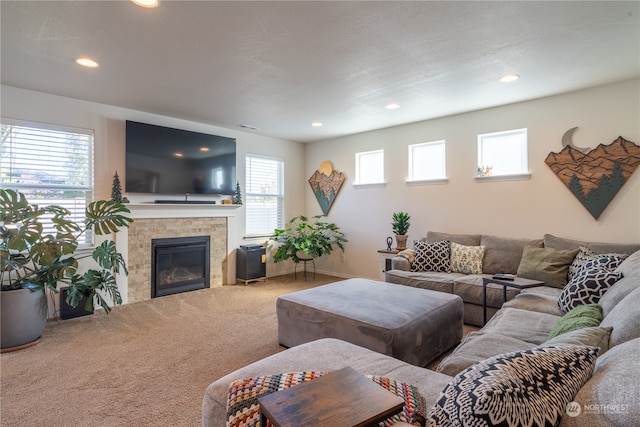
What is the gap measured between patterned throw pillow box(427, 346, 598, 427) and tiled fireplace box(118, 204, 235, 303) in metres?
4.27

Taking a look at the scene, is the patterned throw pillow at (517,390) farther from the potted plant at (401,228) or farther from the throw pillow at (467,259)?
the potted plant at (401,228)

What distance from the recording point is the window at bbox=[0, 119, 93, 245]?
11.2 ft

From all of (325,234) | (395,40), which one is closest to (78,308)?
(325,234)

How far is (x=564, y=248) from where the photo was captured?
11.1 ft

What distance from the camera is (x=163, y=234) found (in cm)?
448

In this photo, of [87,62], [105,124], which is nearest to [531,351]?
[87,62]

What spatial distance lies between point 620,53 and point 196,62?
11.7ft

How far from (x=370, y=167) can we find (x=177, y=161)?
9.87 ft

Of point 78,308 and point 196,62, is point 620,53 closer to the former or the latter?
point 196,62

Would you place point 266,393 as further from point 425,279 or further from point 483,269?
point 483,269

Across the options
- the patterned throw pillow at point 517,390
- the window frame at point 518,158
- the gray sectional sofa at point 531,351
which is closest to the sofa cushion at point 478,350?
the gray sectional sofa at point 531,351

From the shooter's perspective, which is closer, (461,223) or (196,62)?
(196,62)

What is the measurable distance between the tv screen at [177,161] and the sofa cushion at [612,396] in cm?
462

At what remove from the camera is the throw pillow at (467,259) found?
3.83m
